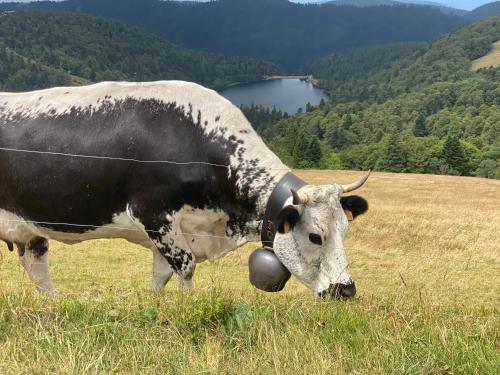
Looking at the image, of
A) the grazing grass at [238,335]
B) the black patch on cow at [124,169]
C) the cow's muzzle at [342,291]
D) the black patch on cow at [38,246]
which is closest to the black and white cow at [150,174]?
the black patch on cow at [124,169]

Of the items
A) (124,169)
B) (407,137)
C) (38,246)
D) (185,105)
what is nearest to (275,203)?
(185,105)

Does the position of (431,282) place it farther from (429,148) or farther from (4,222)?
(429,148)

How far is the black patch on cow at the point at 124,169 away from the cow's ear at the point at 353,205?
0.92m

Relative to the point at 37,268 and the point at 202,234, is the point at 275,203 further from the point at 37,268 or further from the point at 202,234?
the point at 37,268

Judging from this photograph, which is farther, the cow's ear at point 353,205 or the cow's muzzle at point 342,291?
the cow's ear at point 353,205

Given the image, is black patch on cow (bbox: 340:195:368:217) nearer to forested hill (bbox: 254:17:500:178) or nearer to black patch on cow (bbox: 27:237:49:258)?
black patch on cow (bbox: 27:237:49:258)

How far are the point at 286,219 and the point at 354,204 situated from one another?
1.07 m

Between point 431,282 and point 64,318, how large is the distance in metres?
11.4

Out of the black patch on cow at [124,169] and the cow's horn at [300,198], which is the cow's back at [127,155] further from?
the cow's horn at [300,198]

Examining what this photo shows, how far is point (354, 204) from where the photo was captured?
6.70m

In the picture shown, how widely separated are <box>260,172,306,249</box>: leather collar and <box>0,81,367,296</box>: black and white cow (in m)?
0.10

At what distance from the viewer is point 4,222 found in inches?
295

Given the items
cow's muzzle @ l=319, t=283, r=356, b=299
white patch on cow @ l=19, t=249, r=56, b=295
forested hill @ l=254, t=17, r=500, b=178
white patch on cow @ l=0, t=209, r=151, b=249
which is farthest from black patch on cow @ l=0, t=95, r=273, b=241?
forested hill @ l=254, t=17, r=500, b=178

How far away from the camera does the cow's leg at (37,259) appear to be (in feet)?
26.1
